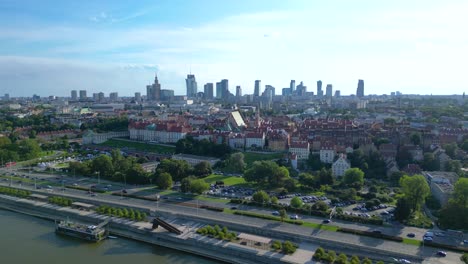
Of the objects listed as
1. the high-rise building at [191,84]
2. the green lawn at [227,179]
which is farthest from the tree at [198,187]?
the high-rise building at [191,84]

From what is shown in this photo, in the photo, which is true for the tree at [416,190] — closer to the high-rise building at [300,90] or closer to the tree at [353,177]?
the tree at [353,177]

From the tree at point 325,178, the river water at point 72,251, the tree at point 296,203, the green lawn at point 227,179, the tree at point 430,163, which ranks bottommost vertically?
the river water at point 72,251

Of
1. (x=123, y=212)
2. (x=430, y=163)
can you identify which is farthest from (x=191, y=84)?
(x=123, y=212)

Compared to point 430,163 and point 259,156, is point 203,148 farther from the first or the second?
point 430,163

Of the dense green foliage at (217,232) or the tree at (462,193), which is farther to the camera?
the tree at (462,193)

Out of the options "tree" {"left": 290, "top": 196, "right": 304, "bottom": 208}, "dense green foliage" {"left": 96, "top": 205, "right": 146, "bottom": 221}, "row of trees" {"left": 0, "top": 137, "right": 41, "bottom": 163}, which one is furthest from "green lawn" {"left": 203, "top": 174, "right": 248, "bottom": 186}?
"row of trees" {"left": 0, "top": 137, "right": 41, "bottom": 163}

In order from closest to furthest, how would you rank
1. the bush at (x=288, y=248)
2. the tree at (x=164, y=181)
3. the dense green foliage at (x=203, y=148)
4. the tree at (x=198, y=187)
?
the bush at (x=288, y=248)
the tree at (x=198, y=187)
the tree at (x=164, y=181)
the dense green foliage at (x=203, y=148)

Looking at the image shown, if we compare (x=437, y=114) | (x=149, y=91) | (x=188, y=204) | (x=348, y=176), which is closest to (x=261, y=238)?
(x=188, y=204)
